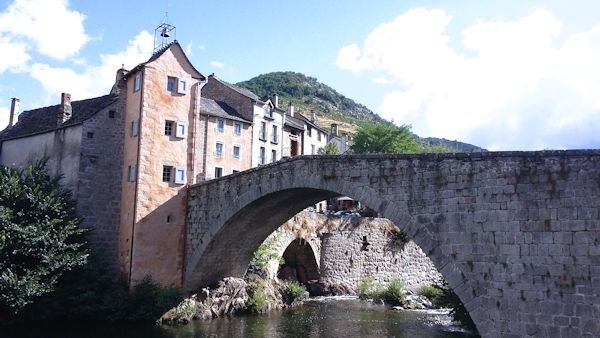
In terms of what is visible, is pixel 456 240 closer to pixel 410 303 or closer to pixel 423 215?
pixel 423 215

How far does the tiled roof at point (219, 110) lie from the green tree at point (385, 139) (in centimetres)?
1762

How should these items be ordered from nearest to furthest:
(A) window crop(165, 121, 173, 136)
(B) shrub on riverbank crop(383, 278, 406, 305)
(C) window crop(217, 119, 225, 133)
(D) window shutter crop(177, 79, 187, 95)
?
(A) window crop(165, 121, 173, 136), (D) window shutter crop(177, 79, 187, 95), (B) shrub on riverbank crop(383, 278, 406, 305), (C) window crop(217, 119, 225, 133)

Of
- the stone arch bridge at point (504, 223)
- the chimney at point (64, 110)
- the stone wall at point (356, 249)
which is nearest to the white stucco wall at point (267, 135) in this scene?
the stone wall at point (356, 249)

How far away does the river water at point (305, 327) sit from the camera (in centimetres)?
2197

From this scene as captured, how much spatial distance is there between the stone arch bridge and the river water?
25.0 ft

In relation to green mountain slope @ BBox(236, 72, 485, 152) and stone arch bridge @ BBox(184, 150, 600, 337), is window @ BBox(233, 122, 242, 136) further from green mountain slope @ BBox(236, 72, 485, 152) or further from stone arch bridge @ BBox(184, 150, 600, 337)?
green mountain slope @ BBox(236, 72, 485, 152)

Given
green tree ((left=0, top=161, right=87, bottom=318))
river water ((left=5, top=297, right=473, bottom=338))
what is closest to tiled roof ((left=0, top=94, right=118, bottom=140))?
green tree ((left=0, top=161, right=87, bottom=318))

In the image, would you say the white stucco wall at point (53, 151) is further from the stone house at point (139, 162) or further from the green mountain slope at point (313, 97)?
the green mountain slope at point (313, 97)

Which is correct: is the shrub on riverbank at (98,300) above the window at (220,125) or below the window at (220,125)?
below

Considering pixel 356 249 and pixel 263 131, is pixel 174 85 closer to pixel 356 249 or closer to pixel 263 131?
pixel 263 131

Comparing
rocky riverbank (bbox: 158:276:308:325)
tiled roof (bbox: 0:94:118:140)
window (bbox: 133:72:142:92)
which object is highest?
window (bbox: 133:72:142:92)

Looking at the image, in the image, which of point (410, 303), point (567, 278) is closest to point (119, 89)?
point (410, 303)

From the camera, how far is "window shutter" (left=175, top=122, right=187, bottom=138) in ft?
92.1

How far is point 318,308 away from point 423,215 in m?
→ 15.4
